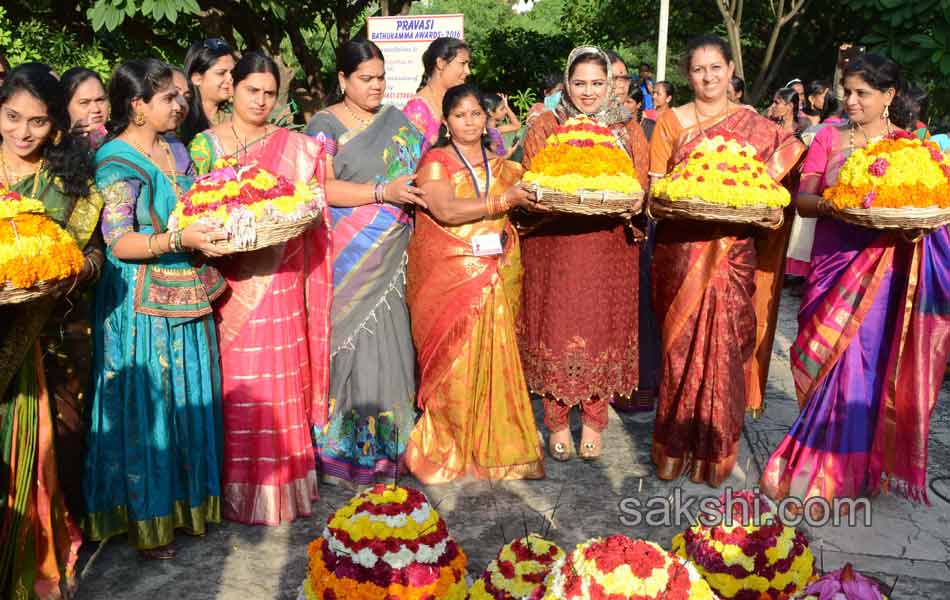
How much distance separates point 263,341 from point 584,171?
1685 mm

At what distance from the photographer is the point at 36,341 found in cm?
353

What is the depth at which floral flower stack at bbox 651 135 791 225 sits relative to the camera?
4129 mm

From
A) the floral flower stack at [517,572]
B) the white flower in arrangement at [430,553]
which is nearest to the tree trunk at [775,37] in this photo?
the floral flower stack at [517,572]

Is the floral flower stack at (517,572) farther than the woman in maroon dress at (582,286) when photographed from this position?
No

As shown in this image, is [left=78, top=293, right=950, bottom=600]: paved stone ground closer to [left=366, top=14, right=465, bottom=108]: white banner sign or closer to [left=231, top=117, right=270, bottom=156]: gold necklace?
[left=231, top=117, right=270, bottom=156]: gold necklace

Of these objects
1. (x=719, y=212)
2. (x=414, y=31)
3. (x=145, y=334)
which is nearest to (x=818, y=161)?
(x=719, y=212)

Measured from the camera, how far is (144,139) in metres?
3.89

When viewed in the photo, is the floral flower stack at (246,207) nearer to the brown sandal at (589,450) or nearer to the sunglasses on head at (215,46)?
the sunglasses on head at (215,46)

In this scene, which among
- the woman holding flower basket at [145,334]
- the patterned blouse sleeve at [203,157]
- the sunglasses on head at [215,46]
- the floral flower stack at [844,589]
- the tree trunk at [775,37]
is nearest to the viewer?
the floral flower stack at [844,589]

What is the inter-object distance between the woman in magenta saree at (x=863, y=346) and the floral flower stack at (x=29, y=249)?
3.36 m

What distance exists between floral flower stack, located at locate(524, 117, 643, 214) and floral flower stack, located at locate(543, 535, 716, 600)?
2.19m

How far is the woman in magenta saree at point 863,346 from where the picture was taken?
441 cm

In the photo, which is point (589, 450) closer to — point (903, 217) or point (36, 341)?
point (903, 217)

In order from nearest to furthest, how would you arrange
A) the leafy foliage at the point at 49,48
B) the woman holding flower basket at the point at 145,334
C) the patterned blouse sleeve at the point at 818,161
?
the woman holding flower basket at the point at 145,334 → the patterned blouse sleeve at the point at 818,161 → the leafy foliage at the point at 49,48
